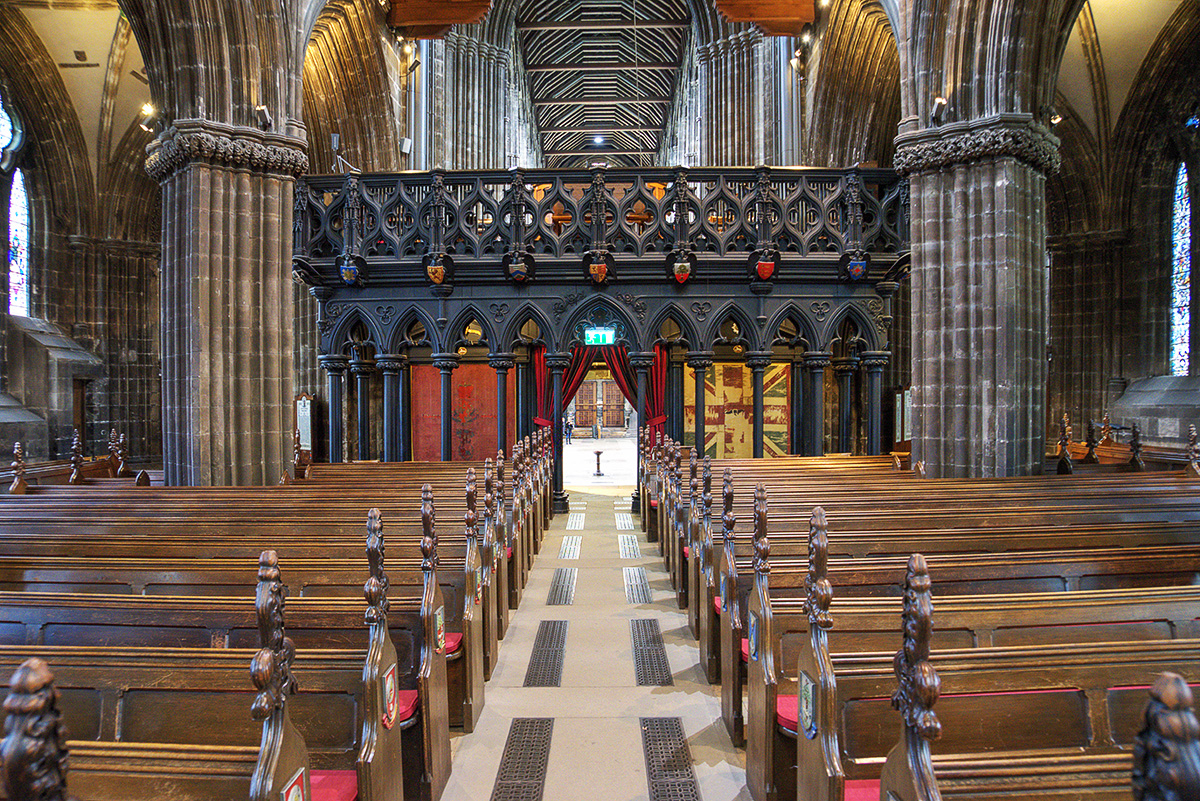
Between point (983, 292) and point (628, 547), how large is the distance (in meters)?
5.29

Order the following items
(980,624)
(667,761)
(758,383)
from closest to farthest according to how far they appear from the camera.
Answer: (980,624) < (667,761) < (758,383)

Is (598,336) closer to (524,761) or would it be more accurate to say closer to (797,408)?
(797,408)

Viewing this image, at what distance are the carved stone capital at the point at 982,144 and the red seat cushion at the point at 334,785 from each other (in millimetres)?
8849

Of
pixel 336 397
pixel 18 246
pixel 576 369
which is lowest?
pixel 336 397

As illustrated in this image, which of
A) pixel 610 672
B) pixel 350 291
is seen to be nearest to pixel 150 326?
pixel 350 291

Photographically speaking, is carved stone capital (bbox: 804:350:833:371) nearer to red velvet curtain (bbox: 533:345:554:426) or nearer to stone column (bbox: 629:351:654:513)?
stone column (bbox: 629:351:654:513)

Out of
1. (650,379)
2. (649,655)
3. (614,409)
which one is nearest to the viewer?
(649,655)

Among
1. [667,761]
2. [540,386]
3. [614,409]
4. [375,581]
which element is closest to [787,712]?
[667,761]

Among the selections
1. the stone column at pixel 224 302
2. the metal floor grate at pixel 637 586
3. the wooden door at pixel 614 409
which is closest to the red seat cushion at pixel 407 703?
the metal floor grate at pixel 637 586

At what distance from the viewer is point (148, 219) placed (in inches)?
658

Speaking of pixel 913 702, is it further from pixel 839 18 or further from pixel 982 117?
pixel 839 18

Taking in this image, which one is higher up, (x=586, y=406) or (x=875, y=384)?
(x=875, y=384)

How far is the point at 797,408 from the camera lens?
1270 centimetres

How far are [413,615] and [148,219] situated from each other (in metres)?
17.8
